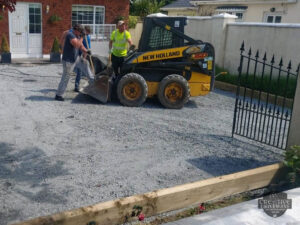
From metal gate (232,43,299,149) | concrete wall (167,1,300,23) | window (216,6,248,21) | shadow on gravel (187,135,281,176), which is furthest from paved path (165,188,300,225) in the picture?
window (216,6,248,21)

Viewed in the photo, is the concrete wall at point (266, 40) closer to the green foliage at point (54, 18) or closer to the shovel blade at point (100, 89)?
Result: the shovel blade at point (100, 89)

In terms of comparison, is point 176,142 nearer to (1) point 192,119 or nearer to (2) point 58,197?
(1) point 192,119

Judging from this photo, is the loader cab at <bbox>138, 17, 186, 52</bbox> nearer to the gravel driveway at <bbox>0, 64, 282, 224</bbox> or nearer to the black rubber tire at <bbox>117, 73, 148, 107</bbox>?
the black rubber tire at <bbox>117, 73, 148, 107</bbox>

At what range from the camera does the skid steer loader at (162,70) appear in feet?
29.3

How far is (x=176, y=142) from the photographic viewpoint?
6.74 meters

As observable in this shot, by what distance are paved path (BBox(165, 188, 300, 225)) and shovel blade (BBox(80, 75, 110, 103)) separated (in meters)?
5.55

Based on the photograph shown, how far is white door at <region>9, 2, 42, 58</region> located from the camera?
52.0ft

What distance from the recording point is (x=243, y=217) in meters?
3.72

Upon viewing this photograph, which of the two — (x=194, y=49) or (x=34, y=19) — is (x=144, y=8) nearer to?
(x=34, y=19)

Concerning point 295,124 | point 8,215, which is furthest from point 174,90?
point 8,215

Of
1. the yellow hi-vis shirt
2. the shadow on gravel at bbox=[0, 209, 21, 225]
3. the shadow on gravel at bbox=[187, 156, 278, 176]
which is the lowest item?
the shadow on gravel at bbox=[0, 209, 21, 225]

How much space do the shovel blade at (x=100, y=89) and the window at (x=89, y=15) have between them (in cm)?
836

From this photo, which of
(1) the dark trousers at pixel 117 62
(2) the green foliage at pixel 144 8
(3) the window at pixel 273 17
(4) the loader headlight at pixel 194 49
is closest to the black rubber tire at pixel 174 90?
(4) the loader headlight at pixel 194 49

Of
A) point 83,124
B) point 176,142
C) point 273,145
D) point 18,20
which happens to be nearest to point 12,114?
point 83,124
